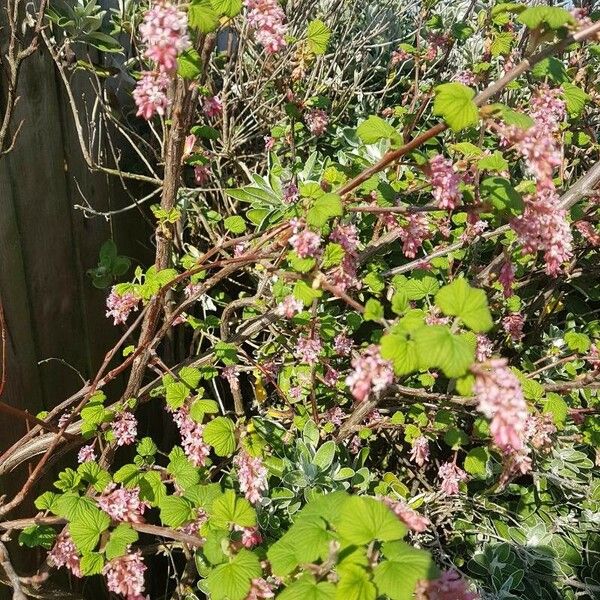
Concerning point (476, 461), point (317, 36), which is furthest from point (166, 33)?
point (476, 461)

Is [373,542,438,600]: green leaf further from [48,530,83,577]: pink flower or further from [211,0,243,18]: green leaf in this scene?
[211,0,243,18]: green leaf

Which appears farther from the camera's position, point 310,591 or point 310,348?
point 310,348

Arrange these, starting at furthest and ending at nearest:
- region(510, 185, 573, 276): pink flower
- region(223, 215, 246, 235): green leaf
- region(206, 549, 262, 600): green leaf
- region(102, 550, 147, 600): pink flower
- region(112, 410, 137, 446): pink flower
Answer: region(223, 215, 246, 235): green leaf
region(112, 410, 137, 446): pink flower
region(102, 550, 147, 600): pink flower
region(510, 185, 573, 276): pink flower
region(206, 549, 262, 600): green leaf

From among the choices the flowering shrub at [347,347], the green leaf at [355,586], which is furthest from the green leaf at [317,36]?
the green leaf at [355,586]

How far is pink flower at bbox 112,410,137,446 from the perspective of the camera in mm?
1622

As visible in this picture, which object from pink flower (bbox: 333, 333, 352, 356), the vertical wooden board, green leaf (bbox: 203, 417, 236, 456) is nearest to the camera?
green leaf (bbox: 203, 417, 236, 456)

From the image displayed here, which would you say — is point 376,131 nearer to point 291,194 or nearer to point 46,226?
point 291,194

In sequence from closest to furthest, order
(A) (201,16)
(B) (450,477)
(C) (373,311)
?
(A) (201,16)
(C) (373,311)
(B) (450,477)

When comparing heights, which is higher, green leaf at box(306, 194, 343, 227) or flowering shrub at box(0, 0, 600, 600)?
green leaf at box(306, 194, 343, 227)

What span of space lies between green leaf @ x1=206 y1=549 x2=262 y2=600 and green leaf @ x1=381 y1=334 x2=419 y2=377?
52cm

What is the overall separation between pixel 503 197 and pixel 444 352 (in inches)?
17.3

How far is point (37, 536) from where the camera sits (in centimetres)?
151

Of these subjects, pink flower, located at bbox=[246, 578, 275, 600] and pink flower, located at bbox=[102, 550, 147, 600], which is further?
pink flower, located at bbox=[102, 550, 147, 600]

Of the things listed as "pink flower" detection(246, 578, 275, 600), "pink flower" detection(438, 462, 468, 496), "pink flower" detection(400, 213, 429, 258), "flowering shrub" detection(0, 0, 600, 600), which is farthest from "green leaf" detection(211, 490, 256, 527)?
"pink flower" detection(438, 462, 468, 496)
